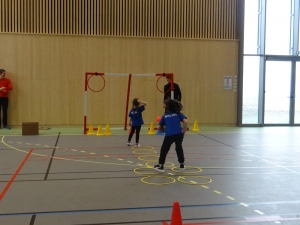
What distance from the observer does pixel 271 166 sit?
683cm

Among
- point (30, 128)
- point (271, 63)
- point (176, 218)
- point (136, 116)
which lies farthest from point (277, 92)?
point (176, 218)

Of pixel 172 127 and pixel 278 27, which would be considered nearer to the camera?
pixel 172 127

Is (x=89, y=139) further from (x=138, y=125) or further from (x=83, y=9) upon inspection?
(x=83, y=9)

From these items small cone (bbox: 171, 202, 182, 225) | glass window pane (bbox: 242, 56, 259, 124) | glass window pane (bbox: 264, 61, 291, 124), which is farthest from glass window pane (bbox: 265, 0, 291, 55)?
small cone (bbox: 171, 202, 182, 225)

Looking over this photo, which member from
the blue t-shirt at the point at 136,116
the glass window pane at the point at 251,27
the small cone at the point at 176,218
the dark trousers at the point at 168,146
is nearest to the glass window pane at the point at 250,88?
the glass window pane at the point at 251,27

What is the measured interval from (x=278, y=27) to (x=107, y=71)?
718cm

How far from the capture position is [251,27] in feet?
48.0

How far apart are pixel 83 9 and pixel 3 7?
108 inches

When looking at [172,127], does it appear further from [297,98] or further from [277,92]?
[297,98]

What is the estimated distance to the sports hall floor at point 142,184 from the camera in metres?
4.06

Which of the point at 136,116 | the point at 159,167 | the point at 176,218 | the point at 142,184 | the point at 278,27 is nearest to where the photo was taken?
the point at 176,218

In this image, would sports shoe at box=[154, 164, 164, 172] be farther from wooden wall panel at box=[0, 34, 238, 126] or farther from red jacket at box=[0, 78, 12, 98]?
red jacket at box=[0, 78, 12, 98]

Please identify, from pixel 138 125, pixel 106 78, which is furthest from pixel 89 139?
pixel 106 78

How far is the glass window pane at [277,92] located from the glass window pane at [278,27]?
57cm
